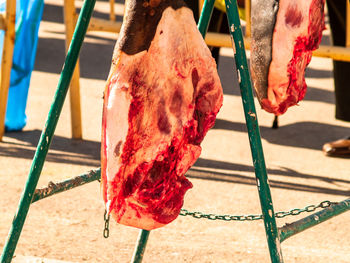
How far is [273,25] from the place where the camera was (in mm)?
1903

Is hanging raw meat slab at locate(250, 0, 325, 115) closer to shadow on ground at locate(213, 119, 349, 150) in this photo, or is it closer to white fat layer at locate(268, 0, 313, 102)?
white fat layer at locate(268, 0, 313, 102)

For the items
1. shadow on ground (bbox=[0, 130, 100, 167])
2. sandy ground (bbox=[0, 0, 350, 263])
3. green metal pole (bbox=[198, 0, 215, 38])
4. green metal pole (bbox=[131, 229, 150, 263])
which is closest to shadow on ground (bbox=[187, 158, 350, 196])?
sandy ground (bbox=[0, 0, 350, 263])

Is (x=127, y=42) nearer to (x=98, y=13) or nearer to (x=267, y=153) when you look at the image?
(x=267, y=153)

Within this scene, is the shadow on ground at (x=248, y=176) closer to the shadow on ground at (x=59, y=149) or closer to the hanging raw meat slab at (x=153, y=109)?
the shadow on ground at (x=59, y=149)

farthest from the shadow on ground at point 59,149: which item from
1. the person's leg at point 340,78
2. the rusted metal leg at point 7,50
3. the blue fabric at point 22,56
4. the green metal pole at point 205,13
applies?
the green metal pole at point 205,13

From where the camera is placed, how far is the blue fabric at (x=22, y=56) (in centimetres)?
429

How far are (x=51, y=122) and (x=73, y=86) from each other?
2.34 meters

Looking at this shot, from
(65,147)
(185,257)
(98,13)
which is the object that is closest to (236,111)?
(65,147)

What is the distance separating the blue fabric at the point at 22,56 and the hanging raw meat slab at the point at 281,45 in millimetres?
2524

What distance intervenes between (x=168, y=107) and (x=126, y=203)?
23cm

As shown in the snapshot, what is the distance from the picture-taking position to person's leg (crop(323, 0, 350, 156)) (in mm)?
4230

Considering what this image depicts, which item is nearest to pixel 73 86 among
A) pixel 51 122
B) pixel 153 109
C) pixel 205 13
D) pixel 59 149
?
pixel 59 149

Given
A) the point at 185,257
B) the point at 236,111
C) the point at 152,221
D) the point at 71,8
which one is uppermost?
the point at 152,221

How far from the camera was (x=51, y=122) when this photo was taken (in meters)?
A: 1.96
